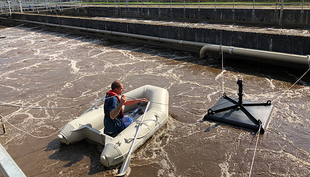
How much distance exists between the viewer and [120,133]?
5062 mm

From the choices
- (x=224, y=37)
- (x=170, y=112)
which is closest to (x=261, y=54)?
(x=224, y=37)

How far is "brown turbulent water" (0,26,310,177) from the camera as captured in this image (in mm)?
4961

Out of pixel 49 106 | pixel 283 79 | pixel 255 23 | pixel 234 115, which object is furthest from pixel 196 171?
pixel 255 23

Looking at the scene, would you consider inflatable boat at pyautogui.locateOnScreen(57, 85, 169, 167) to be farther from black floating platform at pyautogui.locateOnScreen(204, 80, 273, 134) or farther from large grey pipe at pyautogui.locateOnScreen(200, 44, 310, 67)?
large grey pipe at pyautogui.locateOnScreen(200, 44, 310, 67)

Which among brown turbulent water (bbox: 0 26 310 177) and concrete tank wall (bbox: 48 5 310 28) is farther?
concrete tank wall (bbox: 48 5 310 28)

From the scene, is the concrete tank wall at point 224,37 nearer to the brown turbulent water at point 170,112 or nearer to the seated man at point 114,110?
the brown turbulent water at point 170,112

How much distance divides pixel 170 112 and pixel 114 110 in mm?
2548

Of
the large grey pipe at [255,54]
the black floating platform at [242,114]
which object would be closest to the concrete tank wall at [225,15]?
the large grey pipe at [255,54]

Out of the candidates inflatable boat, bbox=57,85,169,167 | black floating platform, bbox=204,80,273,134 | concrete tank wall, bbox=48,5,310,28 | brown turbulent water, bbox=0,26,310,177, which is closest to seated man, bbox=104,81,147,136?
inflatable boat, bbox=57,85,169,167

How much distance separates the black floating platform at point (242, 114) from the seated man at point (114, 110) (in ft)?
7.32

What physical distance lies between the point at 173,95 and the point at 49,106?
12.0 ft

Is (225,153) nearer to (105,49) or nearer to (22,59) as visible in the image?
(105,49)

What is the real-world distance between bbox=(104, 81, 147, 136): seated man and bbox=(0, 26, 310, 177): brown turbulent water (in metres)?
0.61

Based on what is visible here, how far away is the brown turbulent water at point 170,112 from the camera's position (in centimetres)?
496
